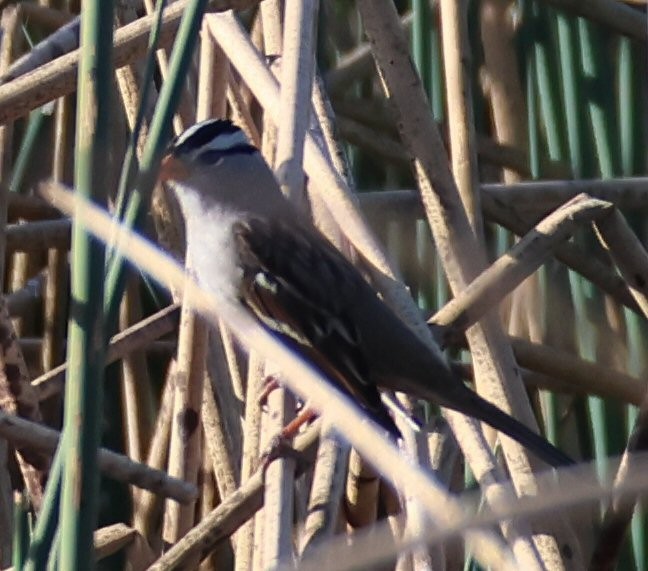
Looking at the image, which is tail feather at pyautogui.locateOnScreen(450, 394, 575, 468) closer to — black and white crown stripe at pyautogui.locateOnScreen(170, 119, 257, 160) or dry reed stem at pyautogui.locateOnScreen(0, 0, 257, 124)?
black and white crown stripe at pyautogui.locateOnScreen(170, 119, 257, 160)

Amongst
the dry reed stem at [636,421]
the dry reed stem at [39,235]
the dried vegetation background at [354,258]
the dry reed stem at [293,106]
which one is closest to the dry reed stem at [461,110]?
the dried vegetation background at [354,258]

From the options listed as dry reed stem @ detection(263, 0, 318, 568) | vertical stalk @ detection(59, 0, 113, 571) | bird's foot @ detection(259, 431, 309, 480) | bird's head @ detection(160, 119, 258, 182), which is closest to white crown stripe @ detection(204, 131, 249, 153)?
bird's head @ detection(160, 119, 258, 182)

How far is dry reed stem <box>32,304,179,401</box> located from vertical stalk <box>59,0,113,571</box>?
1566 mm

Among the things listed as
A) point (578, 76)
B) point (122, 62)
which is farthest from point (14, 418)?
point (578, 76)

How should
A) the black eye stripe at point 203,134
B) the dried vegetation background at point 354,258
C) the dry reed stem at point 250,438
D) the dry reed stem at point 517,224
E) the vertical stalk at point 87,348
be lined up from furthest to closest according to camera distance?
the dry reed stem at point 517,224 < the black eye stripe at point 203,134 < the dry reed stem at point 250,438 < the dried vegetation background at point 354,258 < the vertical stalk at point 87,348

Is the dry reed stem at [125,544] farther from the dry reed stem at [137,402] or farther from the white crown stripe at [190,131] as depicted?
the white crown stripe at [190,131]

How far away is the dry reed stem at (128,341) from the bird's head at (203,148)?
1.14 ft

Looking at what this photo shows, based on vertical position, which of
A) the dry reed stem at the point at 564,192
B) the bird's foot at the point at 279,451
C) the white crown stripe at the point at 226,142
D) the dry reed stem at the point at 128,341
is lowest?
the bird's foot at the point at 279,451

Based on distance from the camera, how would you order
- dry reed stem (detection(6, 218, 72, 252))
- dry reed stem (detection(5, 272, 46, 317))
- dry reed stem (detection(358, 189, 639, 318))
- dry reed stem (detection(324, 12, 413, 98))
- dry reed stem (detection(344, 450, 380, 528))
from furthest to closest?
dry reed stem (detection(324, 12, 413, 98)) → dry reed stem (detection(5, 272, 46, 317)) → dry reed stem (detection(6, 218, 72, 252)) → dry reed stem (detection(358, 189, 639, 318)) → dry reed stem (detection(344, 450, 380, 528))

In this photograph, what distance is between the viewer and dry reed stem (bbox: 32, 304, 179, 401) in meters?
2.81

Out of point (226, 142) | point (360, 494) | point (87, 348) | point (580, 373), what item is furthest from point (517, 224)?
point (87, 348)

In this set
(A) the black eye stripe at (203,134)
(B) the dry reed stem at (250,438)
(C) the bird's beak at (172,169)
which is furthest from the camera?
(C) the bird's beak at (172,169)

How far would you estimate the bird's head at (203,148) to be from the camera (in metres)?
2.74

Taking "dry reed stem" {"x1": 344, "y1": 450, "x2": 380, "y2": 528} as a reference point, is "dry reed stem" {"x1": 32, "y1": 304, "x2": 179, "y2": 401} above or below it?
above
